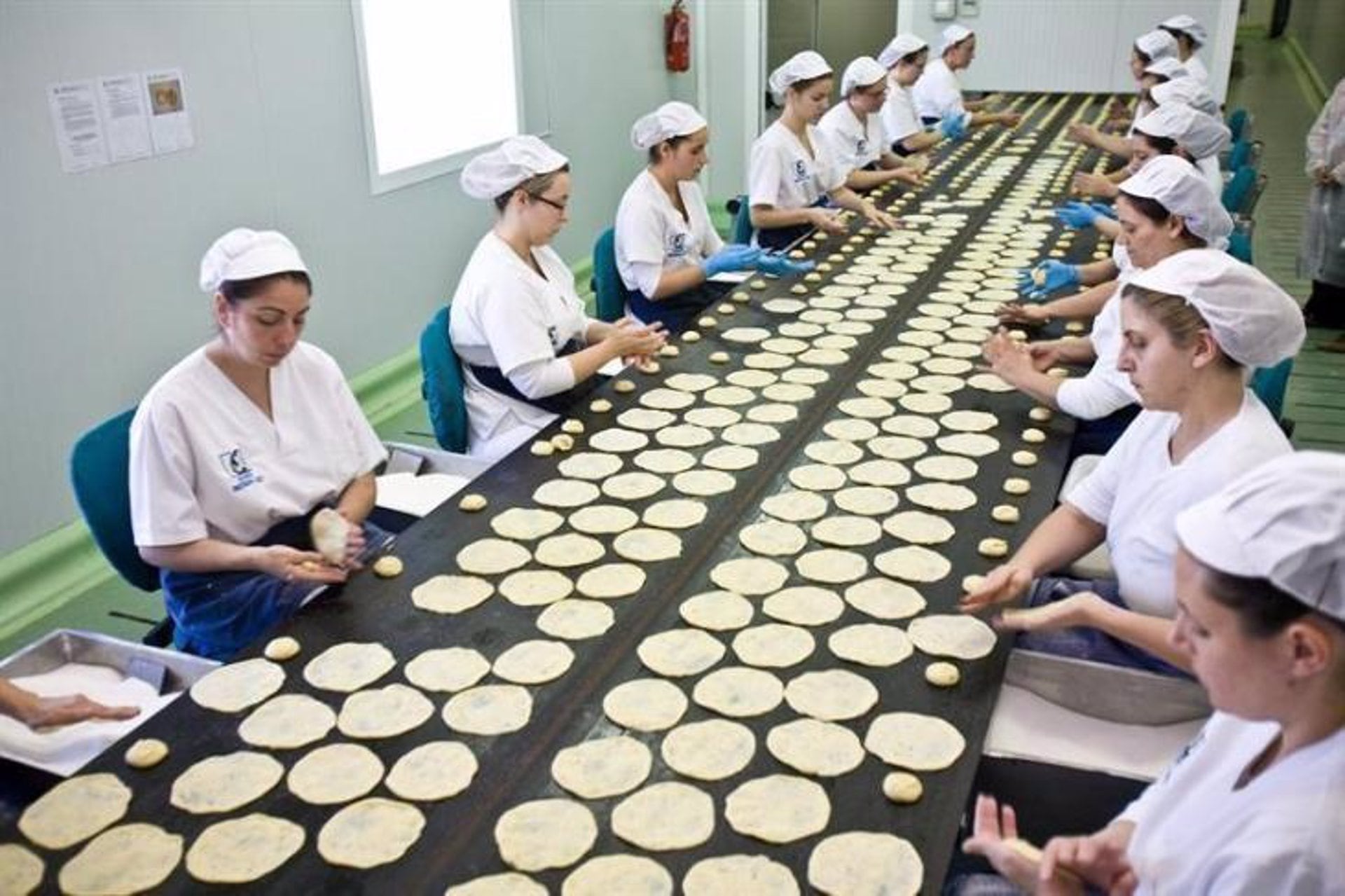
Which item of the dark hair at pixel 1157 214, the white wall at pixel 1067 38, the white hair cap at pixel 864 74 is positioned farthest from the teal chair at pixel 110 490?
the white wall at pixel 1067 38

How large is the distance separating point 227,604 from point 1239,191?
4.41m

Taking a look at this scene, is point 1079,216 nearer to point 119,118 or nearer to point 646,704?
point 646,704

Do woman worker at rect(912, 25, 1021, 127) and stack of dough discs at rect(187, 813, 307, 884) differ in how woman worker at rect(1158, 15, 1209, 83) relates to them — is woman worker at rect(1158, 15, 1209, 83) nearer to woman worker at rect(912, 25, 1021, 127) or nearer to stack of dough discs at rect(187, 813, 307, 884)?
woman worker at rect(912, 25, 1021, 127)

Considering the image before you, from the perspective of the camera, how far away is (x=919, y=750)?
1455mm

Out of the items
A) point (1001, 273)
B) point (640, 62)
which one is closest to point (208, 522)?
point (1001, 273)

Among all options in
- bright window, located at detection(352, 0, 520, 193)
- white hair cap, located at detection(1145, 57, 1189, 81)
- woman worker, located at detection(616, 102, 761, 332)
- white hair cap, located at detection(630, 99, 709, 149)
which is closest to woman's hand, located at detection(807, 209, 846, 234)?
woman worker, located at detection(616, 102, 761, 332)

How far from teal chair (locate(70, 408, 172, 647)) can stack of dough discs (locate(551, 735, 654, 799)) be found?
1.09 m

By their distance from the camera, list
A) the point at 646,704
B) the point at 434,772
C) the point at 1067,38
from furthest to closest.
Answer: the point at 1067,38 → the point at 646,704 → the point at 434,772

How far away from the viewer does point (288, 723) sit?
1.53 metres

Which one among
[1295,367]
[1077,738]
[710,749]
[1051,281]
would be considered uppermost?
[1051,281]

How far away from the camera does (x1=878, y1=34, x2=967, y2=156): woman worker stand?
20.1 ft

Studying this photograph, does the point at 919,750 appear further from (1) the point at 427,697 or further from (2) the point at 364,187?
(2) the point at 364,187

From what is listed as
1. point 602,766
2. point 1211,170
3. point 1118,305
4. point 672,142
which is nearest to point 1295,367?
point 1211,170

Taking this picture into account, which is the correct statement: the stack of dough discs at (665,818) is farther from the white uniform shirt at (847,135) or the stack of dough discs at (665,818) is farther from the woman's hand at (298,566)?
the white uniform shirt at (847,135)
